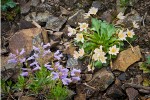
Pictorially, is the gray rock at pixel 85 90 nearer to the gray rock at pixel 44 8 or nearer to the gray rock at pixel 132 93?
the gray rock at pixel 132 93

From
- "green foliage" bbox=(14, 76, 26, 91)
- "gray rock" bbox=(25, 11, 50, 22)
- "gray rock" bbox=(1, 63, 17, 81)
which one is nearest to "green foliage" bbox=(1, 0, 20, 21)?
"gray rock" bbox=(25, 11, 50, 22)

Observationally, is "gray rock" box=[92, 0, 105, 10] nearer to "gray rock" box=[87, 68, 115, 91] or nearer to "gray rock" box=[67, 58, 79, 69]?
"gray rock" box=[67, 58, 79, 69]

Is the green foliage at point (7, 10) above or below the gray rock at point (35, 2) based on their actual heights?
below

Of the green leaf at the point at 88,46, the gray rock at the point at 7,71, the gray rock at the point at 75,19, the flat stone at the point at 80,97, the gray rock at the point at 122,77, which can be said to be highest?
the gray rock at the point at 75,19

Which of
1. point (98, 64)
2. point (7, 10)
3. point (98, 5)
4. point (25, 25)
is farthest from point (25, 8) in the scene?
point (98, 64)

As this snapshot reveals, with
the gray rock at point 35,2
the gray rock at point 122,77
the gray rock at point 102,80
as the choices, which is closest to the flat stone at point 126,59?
the gray rock at point 122,77

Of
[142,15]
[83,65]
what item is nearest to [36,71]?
[83,65]

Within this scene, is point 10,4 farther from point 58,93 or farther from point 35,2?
point 58,93
